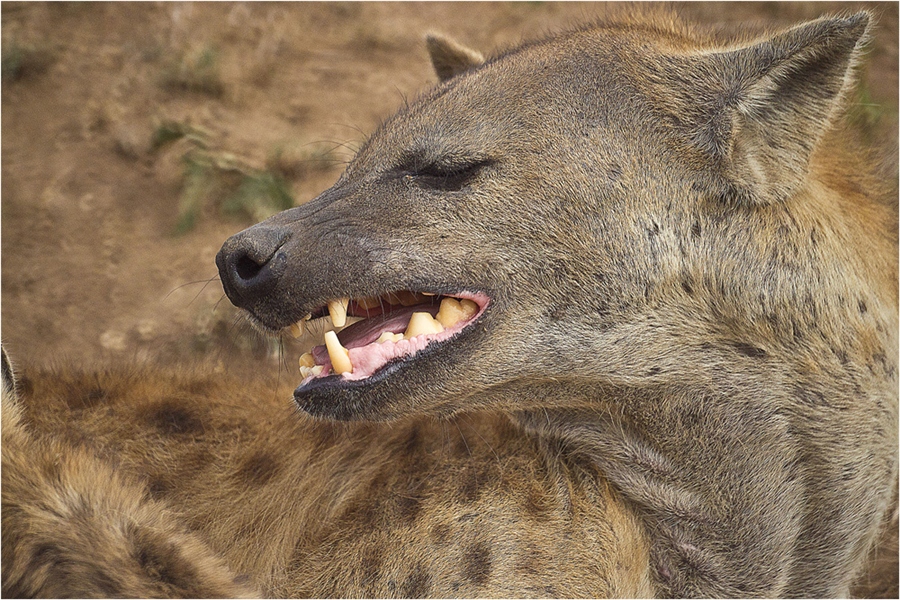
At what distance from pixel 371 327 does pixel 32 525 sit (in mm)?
841

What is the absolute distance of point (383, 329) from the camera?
2143 mm

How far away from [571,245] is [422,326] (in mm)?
394

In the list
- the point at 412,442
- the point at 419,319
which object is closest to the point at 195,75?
the point at 412,442

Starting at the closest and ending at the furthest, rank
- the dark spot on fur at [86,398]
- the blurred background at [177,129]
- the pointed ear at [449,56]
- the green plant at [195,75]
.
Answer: the dark spot on fur at [86,398] → the pointed ear at [449,56] → the blurred background at [177,129] → the green plant at [195,75]

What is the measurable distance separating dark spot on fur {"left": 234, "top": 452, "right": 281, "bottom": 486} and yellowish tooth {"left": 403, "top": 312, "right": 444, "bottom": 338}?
597 mm

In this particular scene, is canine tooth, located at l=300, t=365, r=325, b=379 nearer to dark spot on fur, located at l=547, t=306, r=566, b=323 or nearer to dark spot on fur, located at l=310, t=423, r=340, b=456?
dark spot on fur, located at l=310, t=423, r=340, b=456

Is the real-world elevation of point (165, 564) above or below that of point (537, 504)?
above

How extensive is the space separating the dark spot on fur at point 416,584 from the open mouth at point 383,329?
510 mm

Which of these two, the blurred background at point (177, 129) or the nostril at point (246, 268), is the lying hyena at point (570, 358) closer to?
the nostril at point (246, 268)

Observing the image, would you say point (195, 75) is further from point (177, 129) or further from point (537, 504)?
point (537, 504)

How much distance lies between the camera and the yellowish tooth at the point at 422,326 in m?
2.07

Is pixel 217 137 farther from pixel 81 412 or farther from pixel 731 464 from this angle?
pixel 731 464

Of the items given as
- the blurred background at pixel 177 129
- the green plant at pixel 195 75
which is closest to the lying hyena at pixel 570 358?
the blurred background at pixel 177 129

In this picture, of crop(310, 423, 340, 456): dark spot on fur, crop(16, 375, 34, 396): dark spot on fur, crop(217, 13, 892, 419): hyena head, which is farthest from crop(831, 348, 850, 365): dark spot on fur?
crop(16, 375, 34, 396): dark spot on fur
